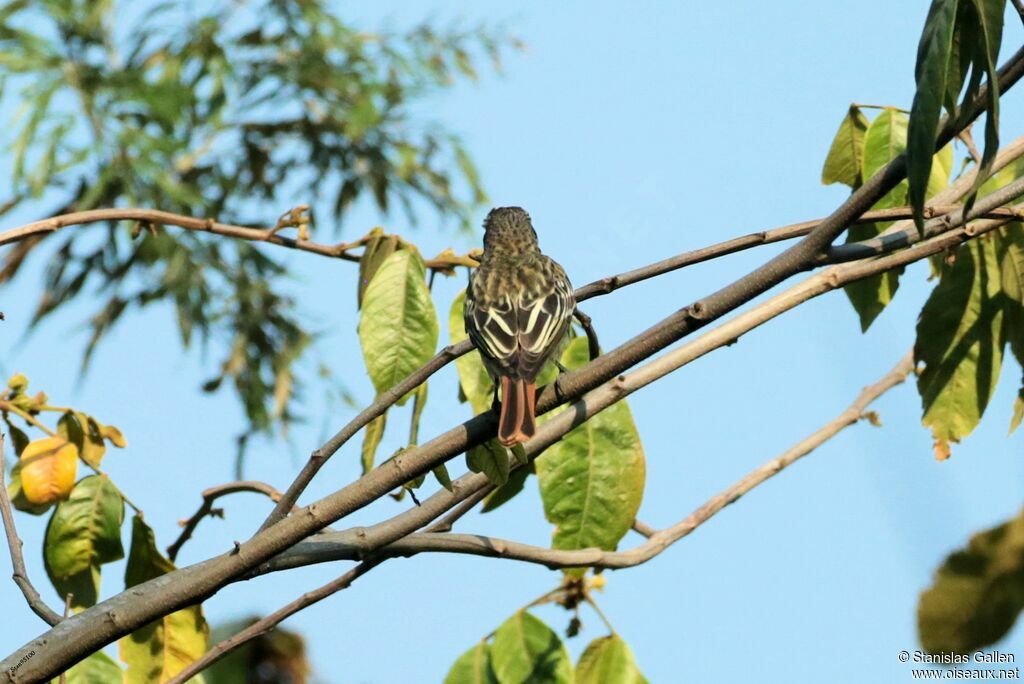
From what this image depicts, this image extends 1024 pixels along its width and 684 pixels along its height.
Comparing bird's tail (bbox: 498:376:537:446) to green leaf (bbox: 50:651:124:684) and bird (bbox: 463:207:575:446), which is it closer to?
bird (bbox: 463:207:575:446)

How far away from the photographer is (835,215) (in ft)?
6.81

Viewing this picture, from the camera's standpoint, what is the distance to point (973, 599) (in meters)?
0.71

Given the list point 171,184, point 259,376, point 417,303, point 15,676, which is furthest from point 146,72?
point 15,676

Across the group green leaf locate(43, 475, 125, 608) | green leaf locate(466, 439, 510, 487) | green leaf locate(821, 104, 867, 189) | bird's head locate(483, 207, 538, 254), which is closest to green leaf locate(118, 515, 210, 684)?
green leaf locate(43, 475, 125, 608)

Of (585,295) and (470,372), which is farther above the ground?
(470,372)

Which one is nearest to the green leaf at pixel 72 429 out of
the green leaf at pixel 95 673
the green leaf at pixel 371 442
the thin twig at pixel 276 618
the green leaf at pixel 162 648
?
the green leaf at pixel 162 648

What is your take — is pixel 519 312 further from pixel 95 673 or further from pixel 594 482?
pixel 95 673

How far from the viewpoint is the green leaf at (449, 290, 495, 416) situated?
10.2 ft

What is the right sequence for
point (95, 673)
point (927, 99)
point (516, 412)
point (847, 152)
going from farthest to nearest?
point (847, 152), point (95, 673), point (516, 412), point (927, 99)

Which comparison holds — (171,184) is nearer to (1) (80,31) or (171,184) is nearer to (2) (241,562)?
(1) (80,31)

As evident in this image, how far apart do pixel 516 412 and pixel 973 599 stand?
6.52ft

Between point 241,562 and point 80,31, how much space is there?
32.9ft

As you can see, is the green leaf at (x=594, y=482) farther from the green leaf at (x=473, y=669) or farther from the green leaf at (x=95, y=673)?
the green leaf at (x=95, y=673)

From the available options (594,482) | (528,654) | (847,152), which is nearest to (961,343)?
(847,152)
